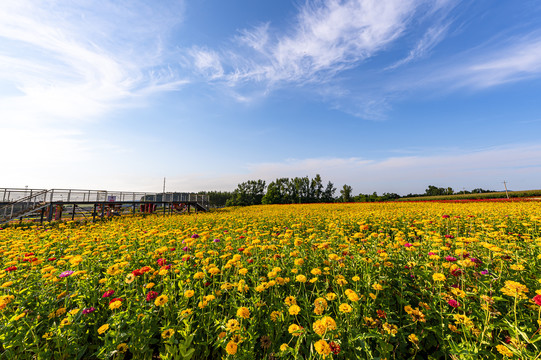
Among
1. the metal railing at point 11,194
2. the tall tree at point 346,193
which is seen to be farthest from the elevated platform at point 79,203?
the tall tree at point 346,193

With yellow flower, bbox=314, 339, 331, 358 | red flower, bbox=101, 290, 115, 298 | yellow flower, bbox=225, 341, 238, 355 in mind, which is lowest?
yellow flower, bbox=225, 341, 238, 355

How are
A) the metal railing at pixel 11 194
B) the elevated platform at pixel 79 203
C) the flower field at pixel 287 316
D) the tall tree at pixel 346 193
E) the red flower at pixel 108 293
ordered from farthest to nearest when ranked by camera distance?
the tall tree at pixel 346 193
the metal railing at pixel 11 194
the elevated platform at pixel 79 203
the red flower at pixel 108 293
the flower field at pixel 287 316

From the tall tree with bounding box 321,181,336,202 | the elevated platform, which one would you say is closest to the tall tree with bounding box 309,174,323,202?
the tall tree with bounding box 321,181,336,202

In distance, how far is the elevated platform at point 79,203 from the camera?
14914 millimetres

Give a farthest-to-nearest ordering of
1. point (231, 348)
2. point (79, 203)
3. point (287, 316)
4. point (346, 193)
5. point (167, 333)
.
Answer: point (346, 193), point (79, 203), point (287, 316), point (167, 333), point (231, 348)

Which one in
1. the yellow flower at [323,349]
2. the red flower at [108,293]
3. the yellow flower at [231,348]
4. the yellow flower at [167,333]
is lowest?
the yellow flower at [167,333]

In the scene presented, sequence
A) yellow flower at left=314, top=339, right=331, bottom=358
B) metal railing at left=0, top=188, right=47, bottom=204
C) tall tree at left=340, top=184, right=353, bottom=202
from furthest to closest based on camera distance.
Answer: tall tree at left=340, top=184, right=353, bottom=202, metal railing at left=0, top=188, right=47, bottom=204, yellow flower at left=314, top=339, right=331, bottom=358

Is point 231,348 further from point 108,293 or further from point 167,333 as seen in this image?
point 108,293

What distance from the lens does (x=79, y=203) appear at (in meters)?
17.2

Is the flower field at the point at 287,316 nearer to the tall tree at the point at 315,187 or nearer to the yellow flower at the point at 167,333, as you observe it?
the yellow flower at the point at 167,333

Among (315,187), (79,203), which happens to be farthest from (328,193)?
(79,203)

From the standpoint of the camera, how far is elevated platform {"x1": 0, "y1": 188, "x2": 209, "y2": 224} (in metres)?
14.9

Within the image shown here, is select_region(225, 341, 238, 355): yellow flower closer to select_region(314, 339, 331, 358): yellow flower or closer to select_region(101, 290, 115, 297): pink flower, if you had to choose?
select_region(314, 339, 331, 358): yellow flower

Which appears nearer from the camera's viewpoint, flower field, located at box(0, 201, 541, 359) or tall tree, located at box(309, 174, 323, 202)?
flower field, located at box(0, 201, 541, 359)
